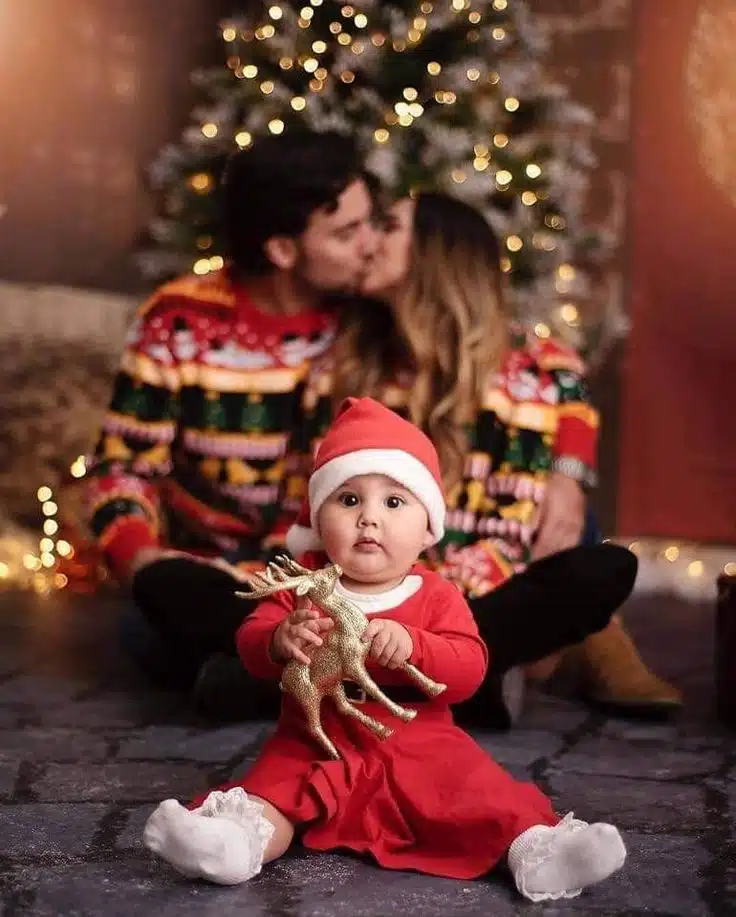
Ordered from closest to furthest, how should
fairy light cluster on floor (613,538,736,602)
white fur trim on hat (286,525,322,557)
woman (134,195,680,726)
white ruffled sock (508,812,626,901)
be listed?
white ruffled sock (508,812,626,901) < white fur trim on hat (286,525,322,557) < woman (134,195,680,726) < fairy light cluster on floor (613,538,736,602)

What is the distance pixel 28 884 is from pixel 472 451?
4.69 ft

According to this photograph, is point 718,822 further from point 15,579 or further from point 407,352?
point 15,579

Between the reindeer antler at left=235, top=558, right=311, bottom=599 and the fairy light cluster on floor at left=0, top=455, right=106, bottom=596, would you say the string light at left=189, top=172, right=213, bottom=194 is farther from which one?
the reindeer antler at left=235, top=558, right=311, bottom=599

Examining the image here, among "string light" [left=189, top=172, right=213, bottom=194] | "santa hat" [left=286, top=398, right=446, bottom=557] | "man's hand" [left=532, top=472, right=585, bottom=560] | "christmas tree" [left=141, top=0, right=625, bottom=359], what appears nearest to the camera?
"santa hat" [left=286, top=398, right=446, bottom=557]

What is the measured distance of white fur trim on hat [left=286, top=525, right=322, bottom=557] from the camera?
78.0 inches

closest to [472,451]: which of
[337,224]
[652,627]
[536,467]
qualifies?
[536,467]

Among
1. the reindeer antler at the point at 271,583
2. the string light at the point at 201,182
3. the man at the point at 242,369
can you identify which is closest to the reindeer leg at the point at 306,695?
the reindeer antler at the point at 271,583

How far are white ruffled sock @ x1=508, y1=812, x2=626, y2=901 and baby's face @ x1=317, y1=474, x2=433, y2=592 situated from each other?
382mm

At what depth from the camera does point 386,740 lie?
188cm

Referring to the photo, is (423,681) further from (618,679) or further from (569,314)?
(569,314)

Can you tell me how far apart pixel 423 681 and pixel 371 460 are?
30 cm

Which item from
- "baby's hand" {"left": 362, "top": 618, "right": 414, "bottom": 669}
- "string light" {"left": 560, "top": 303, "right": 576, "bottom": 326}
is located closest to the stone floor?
"baby's hand" {"left": 362, "top": 618, "right": 414, "bottom": 669}

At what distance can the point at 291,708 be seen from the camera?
1927mm

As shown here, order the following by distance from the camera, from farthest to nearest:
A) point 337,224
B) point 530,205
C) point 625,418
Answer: point 625,418 → point 530,205 → point 337,224
